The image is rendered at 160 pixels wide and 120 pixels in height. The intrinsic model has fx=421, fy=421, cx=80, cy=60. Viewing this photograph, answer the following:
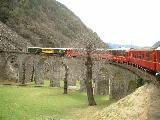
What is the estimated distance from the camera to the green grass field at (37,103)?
4050cm

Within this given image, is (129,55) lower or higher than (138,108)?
higher

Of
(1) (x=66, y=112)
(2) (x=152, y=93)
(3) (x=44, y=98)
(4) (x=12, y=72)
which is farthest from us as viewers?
(4) (x=12, y=72)

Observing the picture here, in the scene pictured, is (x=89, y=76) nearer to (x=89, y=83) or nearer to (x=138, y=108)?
(x=89, y=83)

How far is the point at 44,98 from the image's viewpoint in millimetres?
54562

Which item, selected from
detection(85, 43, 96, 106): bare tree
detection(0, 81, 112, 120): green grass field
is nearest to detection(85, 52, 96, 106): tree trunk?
detection(85, 43, 96, 106): bare tree

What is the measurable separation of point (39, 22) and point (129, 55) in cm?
6587

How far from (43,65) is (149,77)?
46.1 meters

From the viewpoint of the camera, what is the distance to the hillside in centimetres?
10462

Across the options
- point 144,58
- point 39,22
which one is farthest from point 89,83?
point 39,22

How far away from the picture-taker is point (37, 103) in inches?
1953

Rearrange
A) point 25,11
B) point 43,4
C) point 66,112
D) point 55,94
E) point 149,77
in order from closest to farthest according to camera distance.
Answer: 1. point 149,77
2. point 66,112
3. point 55,94
4. point 25,11
5. point 43,4

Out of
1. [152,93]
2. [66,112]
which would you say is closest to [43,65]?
[66,112]

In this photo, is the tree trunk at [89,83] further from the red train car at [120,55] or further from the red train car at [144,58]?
the red train car at [120,55]

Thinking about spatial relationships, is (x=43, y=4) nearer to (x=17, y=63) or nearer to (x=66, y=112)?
(x=17, y=63)
